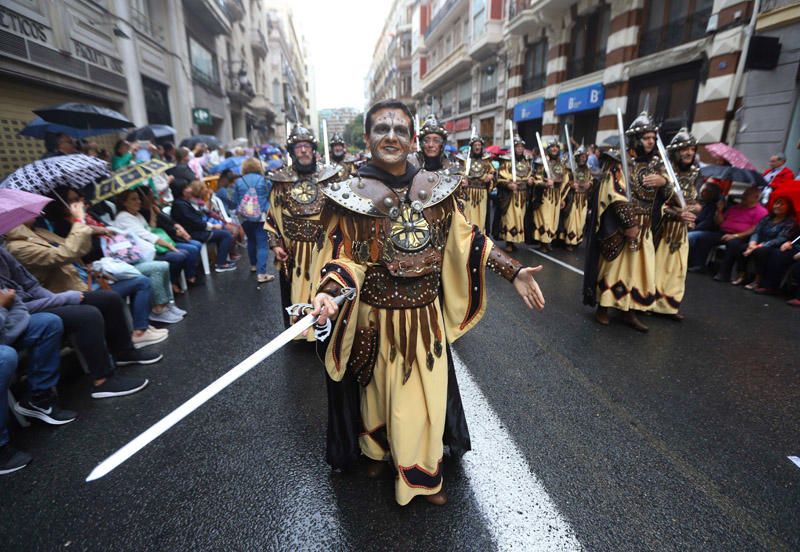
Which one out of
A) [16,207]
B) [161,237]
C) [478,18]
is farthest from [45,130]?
[478,18]

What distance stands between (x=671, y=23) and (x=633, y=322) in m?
11.5

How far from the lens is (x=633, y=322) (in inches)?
178

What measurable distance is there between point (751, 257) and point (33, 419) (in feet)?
28.0

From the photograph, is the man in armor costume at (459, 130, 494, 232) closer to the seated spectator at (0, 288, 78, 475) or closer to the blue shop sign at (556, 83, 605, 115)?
the seated spectator at (0, 288, 78, 475)

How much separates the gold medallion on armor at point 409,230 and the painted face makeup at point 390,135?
27 centimetres

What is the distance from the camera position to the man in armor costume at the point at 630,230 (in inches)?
169

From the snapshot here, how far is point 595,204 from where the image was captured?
15.0 feet

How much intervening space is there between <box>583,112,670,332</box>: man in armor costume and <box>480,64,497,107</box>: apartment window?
20.1 metres

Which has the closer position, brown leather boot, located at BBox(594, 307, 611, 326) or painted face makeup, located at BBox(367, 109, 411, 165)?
painted face makeup, located at BBox(367, 109, 411, 165)

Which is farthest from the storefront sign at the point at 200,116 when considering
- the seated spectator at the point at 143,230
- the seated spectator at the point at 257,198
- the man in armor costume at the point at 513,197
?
the man in armor costume at the point at 513,197

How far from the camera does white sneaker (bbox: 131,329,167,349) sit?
4.29 m

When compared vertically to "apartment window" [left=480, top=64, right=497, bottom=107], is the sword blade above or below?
below

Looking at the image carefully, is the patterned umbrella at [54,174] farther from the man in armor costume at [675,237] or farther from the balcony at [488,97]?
the balcony at [488,97]

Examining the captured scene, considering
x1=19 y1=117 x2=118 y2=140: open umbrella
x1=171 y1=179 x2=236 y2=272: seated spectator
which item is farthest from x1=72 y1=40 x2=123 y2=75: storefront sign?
x1=171 y1=179 x2=236 y2=272: seated spectator
